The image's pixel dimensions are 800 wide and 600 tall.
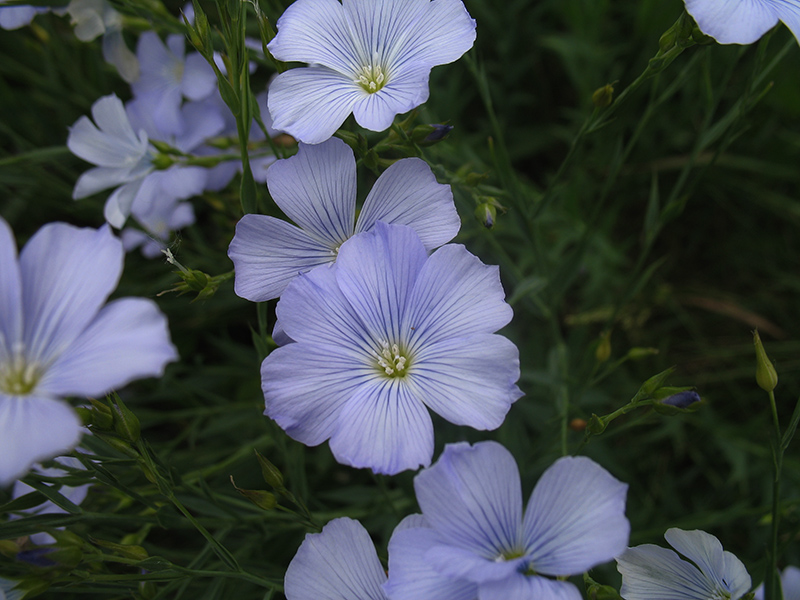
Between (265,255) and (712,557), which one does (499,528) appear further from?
(265,255)

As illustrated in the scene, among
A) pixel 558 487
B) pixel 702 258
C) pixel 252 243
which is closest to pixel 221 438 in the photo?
pixel 252 243

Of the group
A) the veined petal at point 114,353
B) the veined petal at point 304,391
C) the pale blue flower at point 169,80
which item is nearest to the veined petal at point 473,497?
the veined petal at point 304,391

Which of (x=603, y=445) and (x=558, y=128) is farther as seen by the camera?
(x=558, y=128)

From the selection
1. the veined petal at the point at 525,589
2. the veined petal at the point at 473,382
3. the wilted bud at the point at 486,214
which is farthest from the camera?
the wilted bud at the point at 486,214

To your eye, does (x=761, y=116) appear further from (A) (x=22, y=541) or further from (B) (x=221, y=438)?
(A) (x=22, y=541)

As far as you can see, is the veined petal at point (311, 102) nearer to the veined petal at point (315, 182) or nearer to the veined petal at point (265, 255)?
the veined petal at point (315, 182)
